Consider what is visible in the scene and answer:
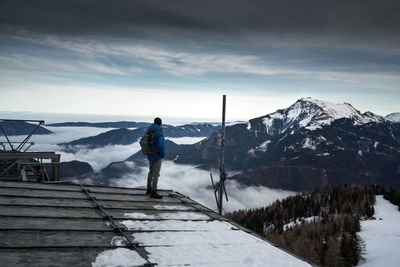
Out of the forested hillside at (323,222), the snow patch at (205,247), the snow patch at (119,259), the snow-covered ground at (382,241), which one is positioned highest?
the snow patch at (119,259)

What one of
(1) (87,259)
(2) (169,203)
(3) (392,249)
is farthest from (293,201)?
(1) (87,259)

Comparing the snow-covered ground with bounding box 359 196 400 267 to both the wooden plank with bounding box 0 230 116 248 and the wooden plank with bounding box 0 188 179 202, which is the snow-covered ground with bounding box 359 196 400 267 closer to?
the wooden plank with bounding box 0 188 179 202

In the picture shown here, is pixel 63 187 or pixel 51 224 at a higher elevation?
pixel 51 224

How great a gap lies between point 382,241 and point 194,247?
37500 millimetres

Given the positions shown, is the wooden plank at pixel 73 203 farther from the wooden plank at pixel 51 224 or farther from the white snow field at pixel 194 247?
the wooden plank at pixel 51 224

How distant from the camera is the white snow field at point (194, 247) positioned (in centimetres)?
677

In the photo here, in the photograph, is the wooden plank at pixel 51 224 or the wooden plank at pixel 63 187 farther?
the wooden plank at pixel 63 187

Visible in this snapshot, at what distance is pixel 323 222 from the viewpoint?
6300 centimetres

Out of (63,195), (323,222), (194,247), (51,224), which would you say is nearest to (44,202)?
(63,195)

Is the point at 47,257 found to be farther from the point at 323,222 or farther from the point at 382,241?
the point at 323,222

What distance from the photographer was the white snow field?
6775 mm

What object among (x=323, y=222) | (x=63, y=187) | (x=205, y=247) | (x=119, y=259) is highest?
(x=119, y=259)

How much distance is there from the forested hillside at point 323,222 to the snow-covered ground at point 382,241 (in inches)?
45.4

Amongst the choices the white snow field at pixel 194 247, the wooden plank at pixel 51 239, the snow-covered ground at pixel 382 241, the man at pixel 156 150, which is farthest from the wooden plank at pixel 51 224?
the snow-covered ground at pixel 382 241
